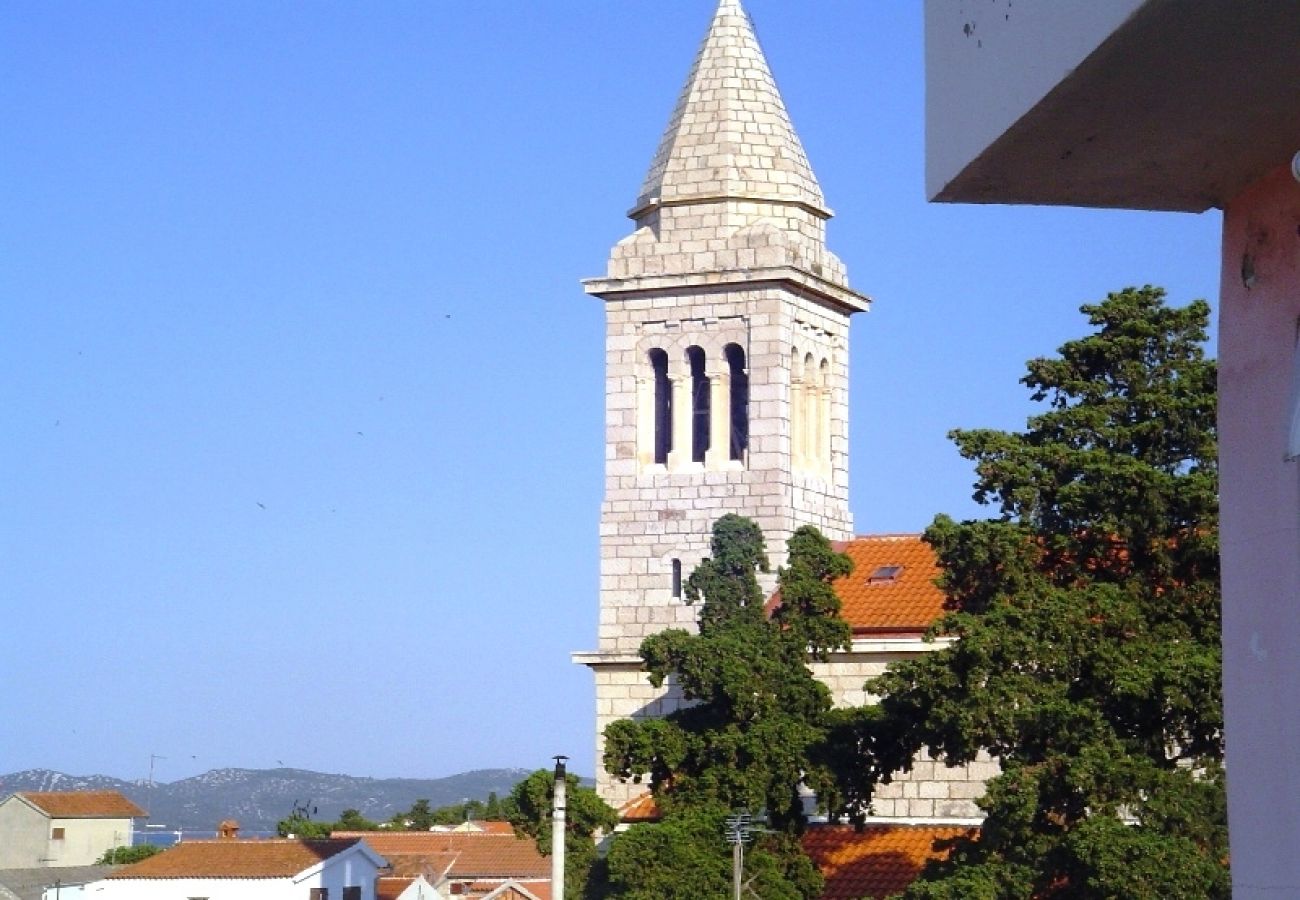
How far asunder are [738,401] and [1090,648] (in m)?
15.4

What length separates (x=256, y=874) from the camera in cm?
4681

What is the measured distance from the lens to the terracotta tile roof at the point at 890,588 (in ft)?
113

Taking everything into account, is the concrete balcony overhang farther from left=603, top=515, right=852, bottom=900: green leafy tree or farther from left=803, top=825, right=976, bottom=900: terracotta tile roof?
left=803, top=825, right=976, bottom=900: terracotta tile roof

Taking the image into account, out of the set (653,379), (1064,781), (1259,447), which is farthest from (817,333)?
(1259,447)

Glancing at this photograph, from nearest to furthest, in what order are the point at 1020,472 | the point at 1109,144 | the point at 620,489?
1. the point at 1109,144
2. the point at 1020,472
3. the point at 620,489

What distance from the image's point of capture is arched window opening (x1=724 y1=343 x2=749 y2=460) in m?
36.4

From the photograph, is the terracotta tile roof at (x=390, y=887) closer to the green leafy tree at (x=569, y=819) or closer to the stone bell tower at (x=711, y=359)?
the stone bell tower at (x=711, y=359)

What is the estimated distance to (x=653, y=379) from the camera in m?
37.2

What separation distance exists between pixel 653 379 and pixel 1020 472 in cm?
1432

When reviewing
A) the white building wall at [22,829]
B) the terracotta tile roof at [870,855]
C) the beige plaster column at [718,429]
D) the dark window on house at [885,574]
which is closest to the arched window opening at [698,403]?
the beige plaster column at [718,429]

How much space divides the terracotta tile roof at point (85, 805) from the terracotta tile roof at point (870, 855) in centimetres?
5321

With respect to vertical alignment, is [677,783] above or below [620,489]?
below

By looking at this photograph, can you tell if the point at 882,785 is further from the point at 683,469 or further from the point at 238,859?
the point at 238,859

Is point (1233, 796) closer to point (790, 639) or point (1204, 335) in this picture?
point (1204, 335)
